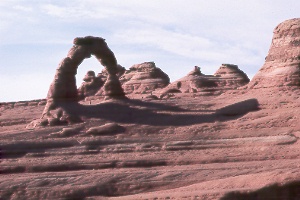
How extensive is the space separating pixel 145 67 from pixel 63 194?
103 feet

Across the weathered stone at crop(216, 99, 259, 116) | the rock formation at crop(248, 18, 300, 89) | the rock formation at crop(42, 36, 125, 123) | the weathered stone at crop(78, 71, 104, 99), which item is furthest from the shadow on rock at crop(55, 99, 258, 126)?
the weathered stone at crop(78, 71, 104, 99)

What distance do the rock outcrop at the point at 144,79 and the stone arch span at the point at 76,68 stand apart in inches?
643

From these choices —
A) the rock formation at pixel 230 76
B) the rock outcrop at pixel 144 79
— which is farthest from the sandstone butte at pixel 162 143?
the rock outcrop at pixel 144 79

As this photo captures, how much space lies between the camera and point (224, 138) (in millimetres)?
18562

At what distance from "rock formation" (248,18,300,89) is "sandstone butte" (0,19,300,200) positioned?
0.15 feet

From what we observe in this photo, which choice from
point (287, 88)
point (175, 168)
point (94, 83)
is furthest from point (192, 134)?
point (94, 83)

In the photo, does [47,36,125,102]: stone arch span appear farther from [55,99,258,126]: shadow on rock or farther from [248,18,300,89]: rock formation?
[248,18,300,89]: rock formation

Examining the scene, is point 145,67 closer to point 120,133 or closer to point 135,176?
point 120,133

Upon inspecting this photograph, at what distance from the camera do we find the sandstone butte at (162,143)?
51.3ft

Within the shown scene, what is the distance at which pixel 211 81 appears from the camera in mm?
40281

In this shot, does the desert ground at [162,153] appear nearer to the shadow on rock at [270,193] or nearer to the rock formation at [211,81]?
the shadow on rock at [270,193]

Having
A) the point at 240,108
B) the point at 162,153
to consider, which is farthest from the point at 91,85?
the point at 162,153

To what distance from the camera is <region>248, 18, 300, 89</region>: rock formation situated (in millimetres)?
21891

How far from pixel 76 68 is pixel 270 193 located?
538 inches
